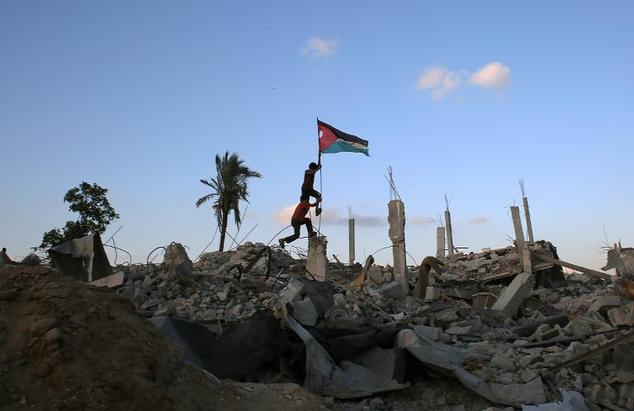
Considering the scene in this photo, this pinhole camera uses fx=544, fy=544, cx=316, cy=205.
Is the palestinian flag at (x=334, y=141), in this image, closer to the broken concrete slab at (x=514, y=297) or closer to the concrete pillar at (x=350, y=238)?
the broken concrete slab at (x=514, y=297)

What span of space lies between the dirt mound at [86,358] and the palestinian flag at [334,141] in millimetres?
8845

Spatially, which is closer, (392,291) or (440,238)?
(392,291)

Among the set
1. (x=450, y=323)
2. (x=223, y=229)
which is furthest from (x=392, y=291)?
(x=223, y=229)

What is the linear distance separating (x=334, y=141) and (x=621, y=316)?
300 inches

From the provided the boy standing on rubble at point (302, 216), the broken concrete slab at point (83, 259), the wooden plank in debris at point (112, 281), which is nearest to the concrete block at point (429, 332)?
the boy standing on rubble at point (302, 216)

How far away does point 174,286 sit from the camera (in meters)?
9.49

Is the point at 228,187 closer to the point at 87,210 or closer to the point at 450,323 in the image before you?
the point at 87,210

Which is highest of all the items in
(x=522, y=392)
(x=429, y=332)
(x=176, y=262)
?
(x=176, y=262)

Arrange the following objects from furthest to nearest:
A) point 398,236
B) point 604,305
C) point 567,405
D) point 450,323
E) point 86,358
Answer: point 398,236 < point 450,323 < point 604,305 < point 567,405 < point 86,358

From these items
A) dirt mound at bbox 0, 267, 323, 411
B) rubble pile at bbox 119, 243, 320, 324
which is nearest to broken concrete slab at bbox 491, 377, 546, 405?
dirt mound at bbox 0, 267, 323, 411

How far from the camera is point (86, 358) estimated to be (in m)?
3.75

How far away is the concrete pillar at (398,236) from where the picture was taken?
12.5m

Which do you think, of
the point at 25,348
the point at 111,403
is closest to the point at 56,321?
the point at 25,348

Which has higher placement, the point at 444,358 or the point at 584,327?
the point at 584,327
